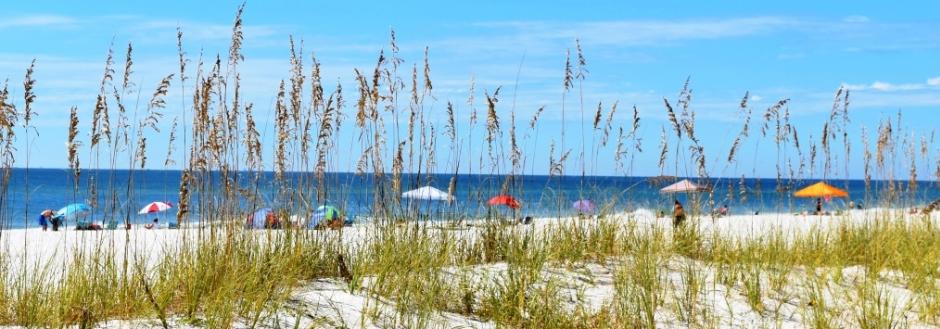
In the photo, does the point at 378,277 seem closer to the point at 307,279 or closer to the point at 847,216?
the point at 307,279

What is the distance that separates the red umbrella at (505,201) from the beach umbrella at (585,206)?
522 mm

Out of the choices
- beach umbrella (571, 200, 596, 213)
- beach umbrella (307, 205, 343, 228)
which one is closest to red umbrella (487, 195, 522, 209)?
beach umbrella (571, 200, 596, 213)

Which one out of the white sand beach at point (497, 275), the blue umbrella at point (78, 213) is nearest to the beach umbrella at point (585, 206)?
the white sand beach at point (497, 275)

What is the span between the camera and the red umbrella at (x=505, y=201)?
5642 mm

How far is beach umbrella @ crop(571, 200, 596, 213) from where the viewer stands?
624 cm

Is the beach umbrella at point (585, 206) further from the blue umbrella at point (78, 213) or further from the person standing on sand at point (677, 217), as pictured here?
the blue umbrella at point (78, 213)

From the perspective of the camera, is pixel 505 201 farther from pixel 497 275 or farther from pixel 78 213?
pixel 78 213

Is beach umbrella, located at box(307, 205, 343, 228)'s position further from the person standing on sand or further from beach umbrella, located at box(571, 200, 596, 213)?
the person standing on sand

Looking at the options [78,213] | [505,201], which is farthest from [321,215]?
[78,213]

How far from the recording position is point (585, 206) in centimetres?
650

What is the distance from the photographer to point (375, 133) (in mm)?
5445

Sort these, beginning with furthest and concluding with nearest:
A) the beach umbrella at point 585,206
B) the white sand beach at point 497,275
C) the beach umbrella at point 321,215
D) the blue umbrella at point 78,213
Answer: the beach umbrella at point 585,206
the blue umbrella at point 78,213
the beach umbrella at point 321,215
the white sand beach at point 497,275

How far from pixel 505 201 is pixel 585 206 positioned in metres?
0.84

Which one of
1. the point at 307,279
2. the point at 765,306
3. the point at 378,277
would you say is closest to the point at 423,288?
the point at 378,277
